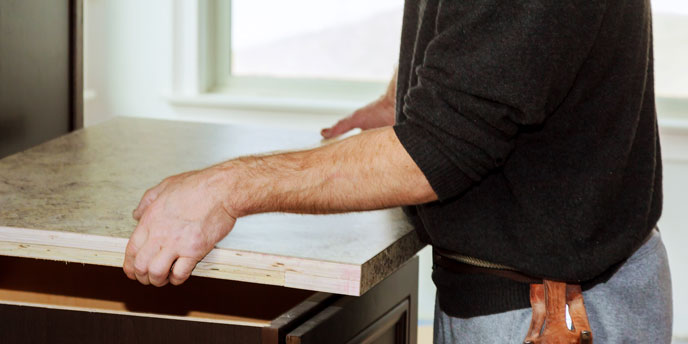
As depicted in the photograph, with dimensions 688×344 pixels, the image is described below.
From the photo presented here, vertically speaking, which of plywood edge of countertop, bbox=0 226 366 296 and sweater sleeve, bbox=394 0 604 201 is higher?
sweater sleeve, bbox=394 0 604 201

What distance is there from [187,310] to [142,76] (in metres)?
1.75

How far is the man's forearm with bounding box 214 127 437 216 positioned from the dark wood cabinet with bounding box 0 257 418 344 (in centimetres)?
14

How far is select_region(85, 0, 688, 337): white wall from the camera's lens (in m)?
2.91

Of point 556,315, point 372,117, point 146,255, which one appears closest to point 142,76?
point 372,117

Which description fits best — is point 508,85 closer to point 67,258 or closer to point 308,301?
point 308,301

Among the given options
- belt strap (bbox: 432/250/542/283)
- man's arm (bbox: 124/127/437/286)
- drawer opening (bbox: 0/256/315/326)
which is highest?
man's arm (bbox: 124/127/437/286)

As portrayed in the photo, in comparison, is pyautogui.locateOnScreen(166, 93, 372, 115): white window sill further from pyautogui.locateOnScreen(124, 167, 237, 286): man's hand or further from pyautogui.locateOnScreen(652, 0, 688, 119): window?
pyautogui.locateOnScreen(124, 167, 237, 286): man's hand

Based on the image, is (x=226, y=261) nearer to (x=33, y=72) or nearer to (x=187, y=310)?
(x=187, y=310)

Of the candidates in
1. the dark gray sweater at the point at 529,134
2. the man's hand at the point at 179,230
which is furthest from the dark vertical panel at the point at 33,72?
the dark gray sweater at the point at 529,134

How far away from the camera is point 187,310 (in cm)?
136

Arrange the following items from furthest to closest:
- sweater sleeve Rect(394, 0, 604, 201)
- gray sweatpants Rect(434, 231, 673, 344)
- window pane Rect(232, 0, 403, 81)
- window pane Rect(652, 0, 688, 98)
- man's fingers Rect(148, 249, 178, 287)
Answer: window pane Rect(232, 0, 403, 81) → window pane Rect(652, 0, 688, 98) → gray sweatpants Rect(434, 231, 673, 344) → man's fingers Rect(148, 249, 178, 287) → sweater sleeve Rect(394, 0, 604, 201)

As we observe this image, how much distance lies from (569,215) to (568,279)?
78 mm

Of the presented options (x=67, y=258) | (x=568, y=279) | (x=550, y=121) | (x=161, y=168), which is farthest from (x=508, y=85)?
(x=161, y=168)

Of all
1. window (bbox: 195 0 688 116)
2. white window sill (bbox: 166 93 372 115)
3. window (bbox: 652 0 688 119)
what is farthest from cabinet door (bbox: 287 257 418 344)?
window (bbox: 652 0 688 119)
